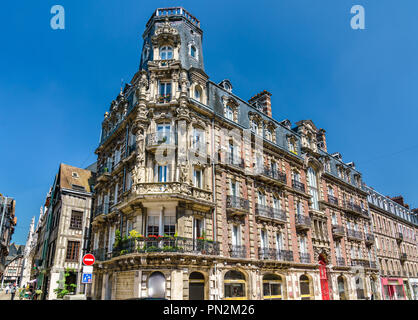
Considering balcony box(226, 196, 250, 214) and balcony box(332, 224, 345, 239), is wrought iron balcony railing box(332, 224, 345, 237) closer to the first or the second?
balcony box(332, 224, 345, 239)

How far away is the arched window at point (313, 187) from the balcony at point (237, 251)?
1205 centimetres

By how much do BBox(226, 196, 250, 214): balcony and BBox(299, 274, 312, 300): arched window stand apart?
8243 mm

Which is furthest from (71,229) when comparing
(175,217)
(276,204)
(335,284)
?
(335,284)

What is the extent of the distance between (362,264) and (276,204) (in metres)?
14.5

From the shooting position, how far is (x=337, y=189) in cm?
3388

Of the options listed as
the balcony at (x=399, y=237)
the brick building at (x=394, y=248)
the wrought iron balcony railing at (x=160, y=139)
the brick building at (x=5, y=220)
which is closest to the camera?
the wrought iron balcony railing at (x=160, y=139)

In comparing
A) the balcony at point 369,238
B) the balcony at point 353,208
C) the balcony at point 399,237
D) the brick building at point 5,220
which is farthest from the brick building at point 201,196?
the balcony at point 399,237

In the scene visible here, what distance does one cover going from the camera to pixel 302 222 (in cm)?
2589

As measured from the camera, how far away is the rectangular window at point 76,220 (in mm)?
28609

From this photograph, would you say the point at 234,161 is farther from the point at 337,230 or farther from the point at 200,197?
the point at 337,230

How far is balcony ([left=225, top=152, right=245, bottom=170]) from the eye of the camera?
2159cm

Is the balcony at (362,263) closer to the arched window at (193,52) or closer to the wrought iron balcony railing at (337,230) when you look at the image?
the wrought iron balcony railing at (337,230)

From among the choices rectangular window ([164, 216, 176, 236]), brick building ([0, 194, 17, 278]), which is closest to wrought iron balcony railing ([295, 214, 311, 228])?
rectangular window ([164, 216, 176, 236])
